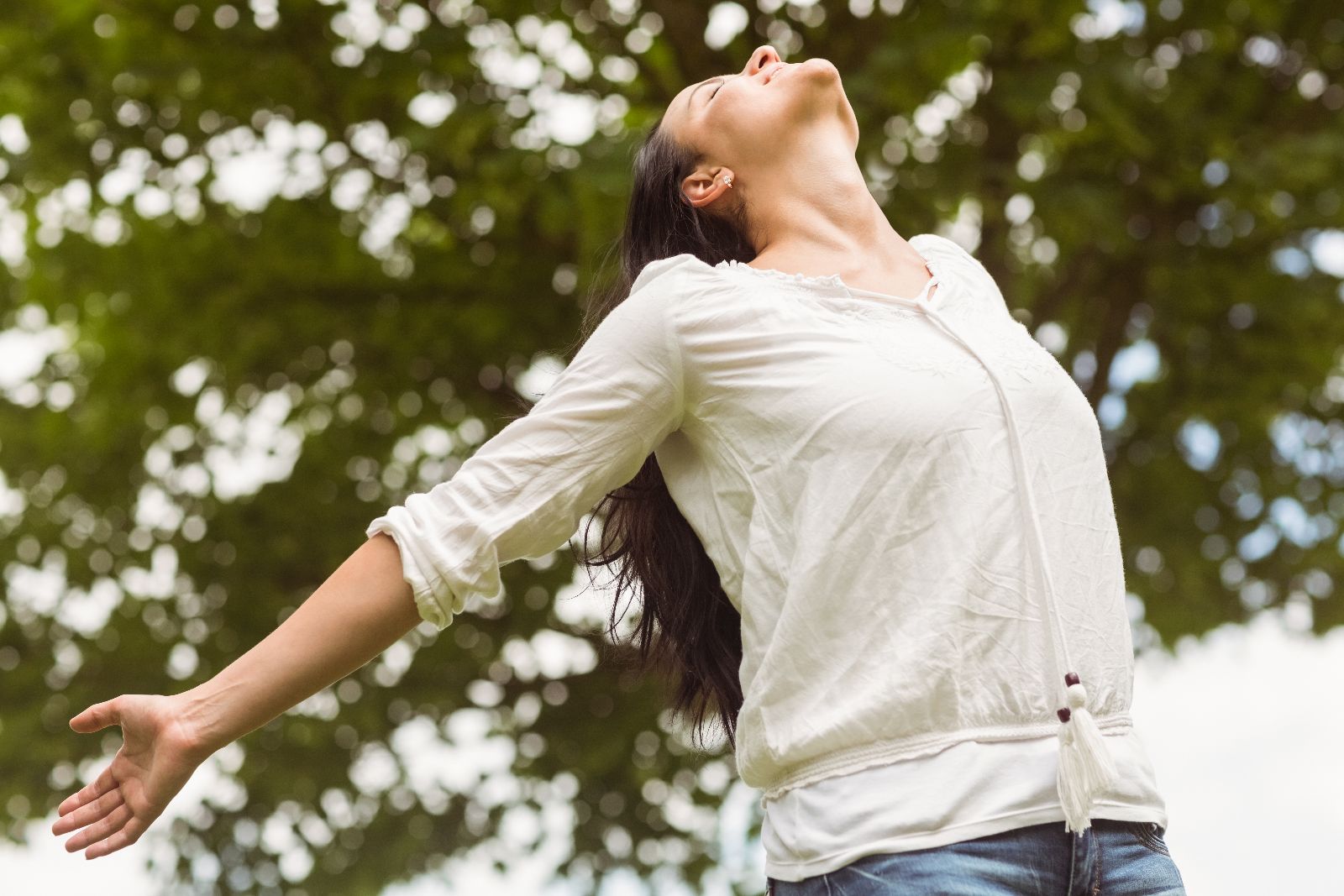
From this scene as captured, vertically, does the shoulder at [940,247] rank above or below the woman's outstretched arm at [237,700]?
above

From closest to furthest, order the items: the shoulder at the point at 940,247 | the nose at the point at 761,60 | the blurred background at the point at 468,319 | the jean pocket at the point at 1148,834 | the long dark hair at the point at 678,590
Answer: the jean pocket at the point at 1148,834 → the long dark hair at the point at 678,590 → the shoulder at the point at 940,247 → the nose at the point at 761,60 → the blurred background at the point at 468,319

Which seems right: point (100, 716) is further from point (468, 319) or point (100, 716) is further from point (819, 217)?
point (468, 319)

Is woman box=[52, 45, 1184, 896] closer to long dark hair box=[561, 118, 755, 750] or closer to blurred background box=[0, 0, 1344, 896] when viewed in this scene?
long dark hair box=[561, 118, 755, 750]

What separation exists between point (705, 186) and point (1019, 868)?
3.97 feet

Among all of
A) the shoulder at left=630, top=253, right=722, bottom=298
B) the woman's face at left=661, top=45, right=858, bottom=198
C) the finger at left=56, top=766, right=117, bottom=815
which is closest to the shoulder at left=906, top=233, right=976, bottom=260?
the woman's face at left=661, top=45, right=858, bottom=198

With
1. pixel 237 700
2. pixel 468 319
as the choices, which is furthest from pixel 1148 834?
pixel 468 319

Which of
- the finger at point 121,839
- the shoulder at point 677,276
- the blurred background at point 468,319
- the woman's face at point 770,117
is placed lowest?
the blurred background at point 468,319

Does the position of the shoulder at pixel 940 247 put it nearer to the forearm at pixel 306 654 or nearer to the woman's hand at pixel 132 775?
the forearm at pixel 306 654

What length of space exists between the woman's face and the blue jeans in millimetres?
1130

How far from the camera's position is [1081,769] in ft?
5.01

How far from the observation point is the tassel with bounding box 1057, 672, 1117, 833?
5.00 ft

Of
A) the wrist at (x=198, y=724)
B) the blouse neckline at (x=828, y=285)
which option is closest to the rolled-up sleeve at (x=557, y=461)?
the blouse neckline at (x=828, y=285)

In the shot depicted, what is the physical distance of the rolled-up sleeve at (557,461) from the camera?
170cm

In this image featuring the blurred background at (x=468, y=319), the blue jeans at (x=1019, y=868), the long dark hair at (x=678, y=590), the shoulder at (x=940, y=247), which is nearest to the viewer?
the blue jeans at (x=1019, y=868)
